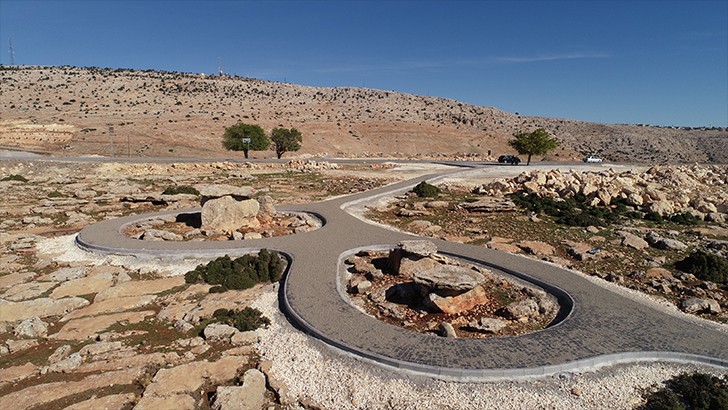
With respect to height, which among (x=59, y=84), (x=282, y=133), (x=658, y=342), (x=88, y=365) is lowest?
(x=88, y=365)

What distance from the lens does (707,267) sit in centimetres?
1430

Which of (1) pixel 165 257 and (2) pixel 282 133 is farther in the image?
(2) pixel 282 133

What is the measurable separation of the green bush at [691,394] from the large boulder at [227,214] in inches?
678

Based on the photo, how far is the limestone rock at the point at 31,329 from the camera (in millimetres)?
10000

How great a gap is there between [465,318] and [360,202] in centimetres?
1690

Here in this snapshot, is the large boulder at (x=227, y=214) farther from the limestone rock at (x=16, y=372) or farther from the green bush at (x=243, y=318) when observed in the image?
the limestone rock at (x=16, y=372)

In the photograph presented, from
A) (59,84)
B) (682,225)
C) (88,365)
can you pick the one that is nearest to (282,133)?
(682,225)

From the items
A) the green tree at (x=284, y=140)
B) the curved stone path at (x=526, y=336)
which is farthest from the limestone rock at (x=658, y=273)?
the green tree at (x=284, y=140)

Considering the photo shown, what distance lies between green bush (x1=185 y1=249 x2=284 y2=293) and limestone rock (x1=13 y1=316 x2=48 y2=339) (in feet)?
13.6

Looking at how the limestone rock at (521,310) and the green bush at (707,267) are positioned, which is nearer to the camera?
the limestone rock at (521,310)

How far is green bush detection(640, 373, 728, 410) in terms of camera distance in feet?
24.6

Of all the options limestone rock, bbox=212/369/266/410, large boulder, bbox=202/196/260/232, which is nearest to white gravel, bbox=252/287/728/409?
limestone rock, bbox=212/369/266/410

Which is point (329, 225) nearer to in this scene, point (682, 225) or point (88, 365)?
point (88, 365)

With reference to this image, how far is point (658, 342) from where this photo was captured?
952 centimetres
